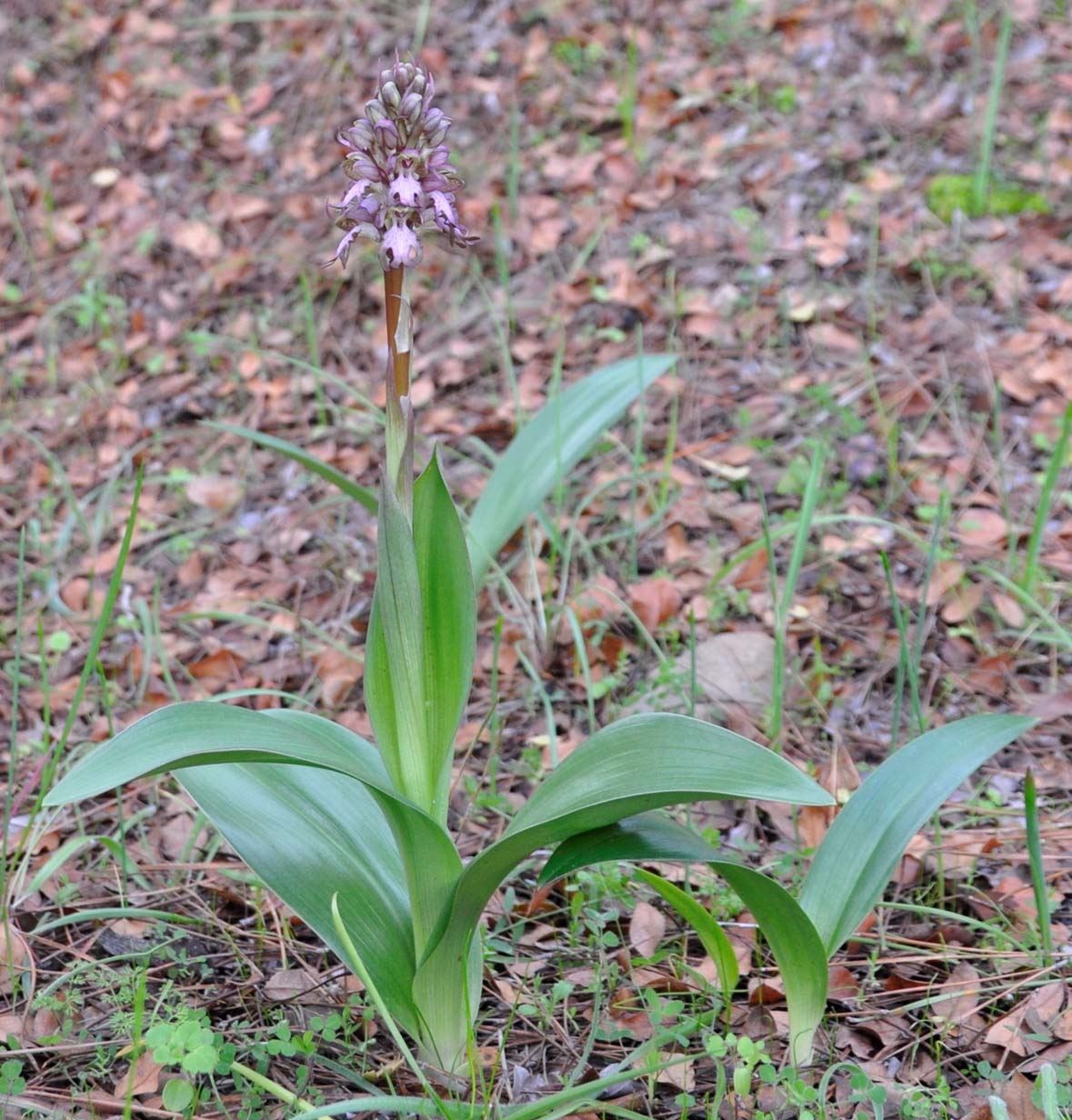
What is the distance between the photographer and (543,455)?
2.22 metres

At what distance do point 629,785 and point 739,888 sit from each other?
22 cm

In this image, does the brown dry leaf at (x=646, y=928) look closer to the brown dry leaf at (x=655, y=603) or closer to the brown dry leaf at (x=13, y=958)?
the brown dry leaf at (x=655, y=603)

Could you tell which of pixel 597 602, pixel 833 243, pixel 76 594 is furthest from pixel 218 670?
pixel 833 243

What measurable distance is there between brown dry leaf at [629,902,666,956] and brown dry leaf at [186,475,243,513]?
1.77 meters

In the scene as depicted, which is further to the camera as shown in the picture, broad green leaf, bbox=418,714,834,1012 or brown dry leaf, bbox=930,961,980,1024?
brown dry leaf, bbox=930,961,980,1024

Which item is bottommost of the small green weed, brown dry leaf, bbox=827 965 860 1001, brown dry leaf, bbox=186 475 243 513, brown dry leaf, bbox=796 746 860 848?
brown dry leaf, bbox=827 965 860 1001

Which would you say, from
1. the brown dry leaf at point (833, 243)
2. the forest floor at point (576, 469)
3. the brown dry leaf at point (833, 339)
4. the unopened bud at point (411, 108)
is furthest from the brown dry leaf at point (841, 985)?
the brown dry leaf at point (833, 243)

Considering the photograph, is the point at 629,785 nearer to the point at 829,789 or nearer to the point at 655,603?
the point at 829,789

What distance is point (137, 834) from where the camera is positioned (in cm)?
210

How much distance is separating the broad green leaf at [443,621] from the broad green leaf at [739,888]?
0.22m

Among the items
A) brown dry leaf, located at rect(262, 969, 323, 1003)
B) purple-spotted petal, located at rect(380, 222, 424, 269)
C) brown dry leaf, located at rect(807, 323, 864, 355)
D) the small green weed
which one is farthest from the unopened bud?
the small green weed

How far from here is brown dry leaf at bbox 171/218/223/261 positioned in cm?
389

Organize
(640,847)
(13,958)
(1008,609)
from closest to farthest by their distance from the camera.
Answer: (640,847) → (13,958) → (1008,609)

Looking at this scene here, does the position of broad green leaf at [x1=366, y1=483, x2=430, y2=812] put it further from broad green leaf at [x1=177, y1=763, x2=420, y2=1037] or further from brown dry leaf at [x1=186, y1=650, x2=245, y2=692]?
brown dry leaf at [x1=186, y1=650, x2=245, y2=692]
